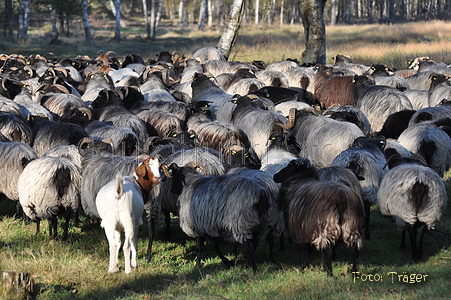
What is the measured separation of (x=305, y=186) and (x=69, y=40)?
1501 inches

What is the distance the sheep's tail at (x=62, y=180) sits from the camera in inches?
287

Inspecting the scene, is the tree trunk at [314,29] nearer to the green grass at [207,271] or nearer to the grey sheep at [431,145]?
the grey sheep at [431,145]

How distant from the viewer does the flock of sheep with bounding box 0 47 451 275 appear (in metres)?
6.26

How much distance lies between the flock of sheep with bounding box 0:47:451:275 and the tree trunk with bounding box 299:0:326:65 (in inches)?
176

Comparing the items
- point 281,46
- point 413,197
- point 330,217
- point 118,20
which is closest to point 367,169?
point 413,197

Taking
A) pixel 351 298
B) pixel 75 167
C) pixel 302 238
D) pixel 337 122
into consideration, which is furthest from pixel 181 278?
pixel 337 122

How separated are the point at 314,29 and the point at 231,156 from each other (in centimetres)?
1253

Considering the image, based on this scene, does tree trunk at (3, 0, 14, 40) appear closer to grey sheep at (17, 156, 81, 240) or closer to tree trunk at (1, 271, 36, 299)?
grey sheep at (17, 156, 81, 240)

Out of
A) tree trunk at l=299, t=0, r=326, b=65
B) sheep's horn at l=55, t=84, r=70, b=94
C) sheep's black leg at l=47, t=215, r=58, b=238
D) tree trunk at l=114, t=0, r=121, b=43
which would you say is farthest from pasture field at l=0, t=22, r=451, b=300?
tree trunk at l=114, t=0, r=121, b=43

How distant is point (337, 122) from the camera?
1012cm

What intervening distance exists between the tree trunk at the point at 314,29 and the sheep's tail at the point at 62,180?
46.0 ft

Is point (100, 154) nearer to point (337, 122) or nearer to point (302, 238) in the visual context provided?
point (302, 238)

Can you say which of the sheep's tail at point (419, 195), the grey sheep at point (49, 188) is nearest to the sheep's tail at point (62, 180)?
the grey sheep at point (49, 188)

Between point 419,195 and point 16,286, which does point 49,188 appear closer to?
point 16,286
